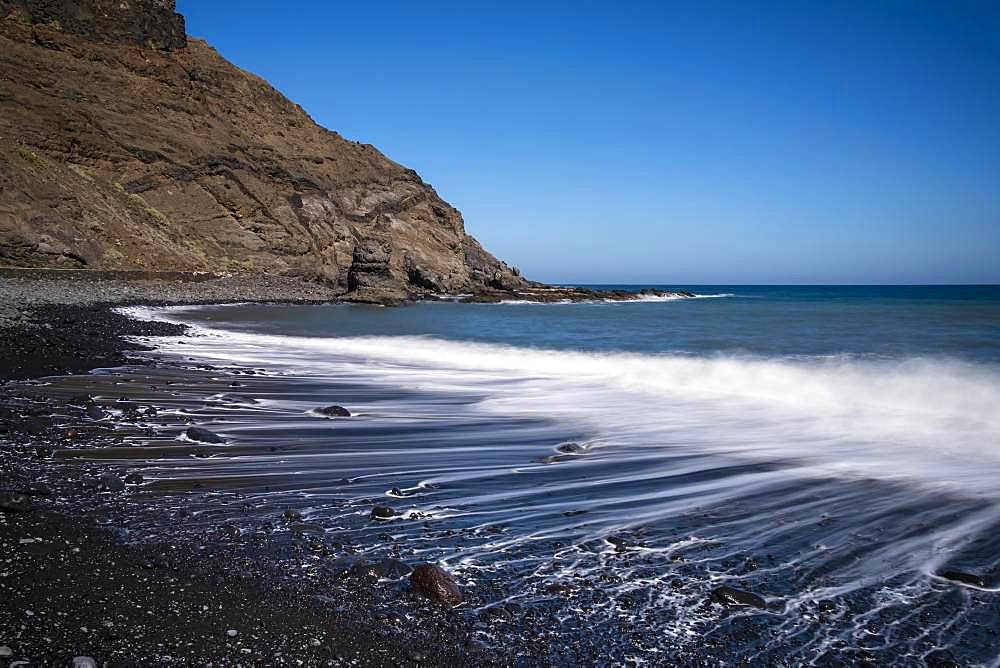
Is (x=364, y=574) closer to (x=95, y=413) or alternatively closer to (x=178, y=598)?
(x=178, y=598)

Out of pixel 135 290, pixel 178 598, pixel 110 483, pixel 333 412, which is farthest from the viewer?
pixel 135 290

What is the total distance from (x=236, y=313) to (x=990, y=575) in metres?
27.7

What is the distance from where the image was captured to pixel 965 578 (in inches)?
143

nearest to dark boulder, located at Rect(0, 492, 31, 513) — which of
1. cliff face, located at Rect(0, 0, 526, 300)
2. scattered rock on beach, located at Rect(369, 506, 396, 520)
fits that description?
scattered rock on beach, located at Rect(369, 506, 396, 520)

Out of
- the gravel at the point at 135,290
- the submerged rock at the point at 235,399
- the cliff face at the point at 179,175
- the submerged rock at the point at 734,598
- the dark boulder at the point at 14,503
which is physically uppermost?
the cliff face at the point at 179,175

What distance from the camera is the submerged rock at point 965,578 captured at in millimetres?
3578

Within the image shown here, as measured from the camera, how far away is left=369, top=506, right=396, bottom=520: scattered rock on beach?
426 cm

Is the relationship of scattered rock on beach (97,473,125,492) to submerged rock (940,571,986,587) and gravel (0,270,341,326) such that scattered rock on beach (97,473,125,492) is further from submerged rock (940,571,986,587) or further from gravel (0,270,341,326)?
gravel (0,270,341,326)

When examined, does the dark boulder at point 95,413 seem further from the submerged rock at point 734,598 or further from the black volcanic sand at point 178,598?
the submerged rock at point 734,598

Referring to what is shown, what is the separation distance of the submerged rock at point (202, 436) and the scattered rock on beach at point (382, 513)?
2468 mm

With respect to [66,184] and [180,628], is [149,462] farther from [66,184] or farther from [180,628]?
[66,184]

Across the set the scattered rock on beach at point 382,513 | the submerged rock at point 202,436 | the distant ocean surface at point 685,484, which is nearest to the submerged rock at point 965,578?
the distant ocean surface at point 685,484

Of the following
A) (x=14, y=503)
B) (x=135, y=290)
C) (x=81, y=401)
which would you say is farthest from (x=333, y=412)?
(x=135, y=290)

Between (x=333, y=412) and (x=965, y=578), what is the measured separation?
20.0 ft
